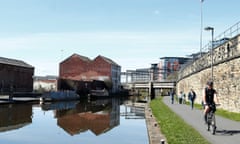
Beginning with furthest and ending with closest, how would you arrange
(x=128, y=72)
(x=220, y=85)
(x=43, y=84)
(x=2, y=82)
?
(x=128, y=72)
(x=43, y=84)
(x=2, y=82)
(x=220, y=85)

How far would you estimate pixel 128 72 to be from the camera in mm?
127750

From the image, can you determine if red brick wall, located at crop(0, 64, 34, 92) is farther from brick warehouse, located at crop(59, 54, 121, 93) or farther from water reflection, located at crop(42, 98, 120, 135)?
brick warehouse, located at crop(59, 54, 121, 93)

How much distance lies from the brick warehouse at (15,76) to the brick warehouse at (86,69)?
2864 centimetres

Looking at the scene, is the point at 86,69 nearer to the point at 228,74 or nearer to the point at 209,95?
the point at 228,74

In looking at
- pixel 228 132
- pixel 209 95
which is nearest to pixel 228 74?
pixel 228 132

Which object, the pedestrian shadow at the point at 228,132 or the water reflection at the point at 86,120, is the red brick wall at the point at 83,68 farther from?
the pedestrian shadow at the point at 228,132

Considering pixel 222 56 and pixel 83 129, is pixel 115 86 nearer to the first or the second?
pixel 222 56

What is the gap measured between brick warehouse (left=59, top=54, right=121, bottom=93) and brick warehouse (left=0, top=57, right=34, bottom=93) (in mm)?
28640

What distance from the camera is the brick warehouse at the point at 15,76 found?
2459 inches

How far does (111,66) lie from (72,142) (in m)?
88.7

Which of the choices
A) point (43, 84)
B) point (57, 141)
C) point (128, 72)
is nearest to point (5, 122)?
point (57, 141)

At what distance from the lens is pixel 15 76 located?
66750 mm

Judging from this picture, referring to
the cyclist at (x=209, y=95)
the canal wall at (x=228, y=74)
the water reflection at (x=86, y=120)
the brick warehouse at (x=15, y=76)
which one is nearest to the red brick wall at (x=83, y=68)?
the brick warehouse at (x=15, y=76)

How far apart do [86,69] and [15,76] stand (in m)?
38.0
